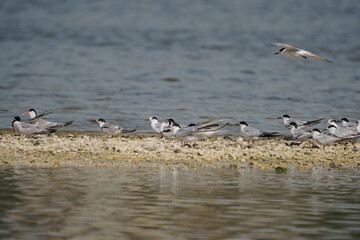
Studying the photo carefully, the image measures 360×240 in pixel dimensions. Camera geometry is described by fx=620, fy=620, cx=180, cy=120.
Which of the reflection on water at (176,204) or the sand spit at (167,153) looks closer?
the reflection on water at (176,204)

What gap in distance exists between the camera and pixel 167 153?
36.9 feet

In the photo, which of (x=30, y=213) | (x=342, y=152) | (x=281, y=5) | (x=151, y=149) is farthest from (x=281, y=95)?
(x=281, y=5)

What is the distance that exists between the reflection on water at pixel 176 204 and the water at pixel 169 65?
606 centimetres

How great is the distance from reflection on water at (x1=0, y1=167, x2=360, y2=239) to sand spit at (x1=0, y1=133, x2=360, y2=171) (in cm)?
68

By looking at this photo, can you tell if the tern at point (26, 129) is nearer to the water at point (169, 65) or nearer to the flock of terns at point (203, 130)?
the flock of terns at point (203, 130)

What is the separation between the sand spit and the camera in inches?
407

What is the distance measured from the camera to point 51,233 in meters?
6.01

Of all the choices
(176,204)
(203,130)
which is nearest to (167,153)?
(203,130)

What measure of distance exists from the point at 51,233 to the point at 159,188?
2.46m

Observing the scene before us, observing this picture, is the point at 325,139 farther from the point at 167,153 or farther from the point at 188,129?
the point at 167,153

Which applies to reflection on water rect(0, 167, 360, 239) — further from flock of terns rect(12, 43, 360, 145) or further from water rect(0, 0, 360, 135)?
water rect(0, 0, 360, 135)

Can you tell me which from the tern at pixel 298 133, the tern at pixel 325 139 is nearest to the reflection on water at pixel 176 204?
the tern at pixel 325 139

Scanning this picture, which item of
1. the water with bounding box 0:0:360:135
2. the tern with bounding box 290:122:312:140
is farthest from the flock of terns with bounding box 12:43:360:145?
the water with bounding box 0:0:360:135

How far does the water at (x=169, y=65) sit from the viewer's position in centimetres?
1772
